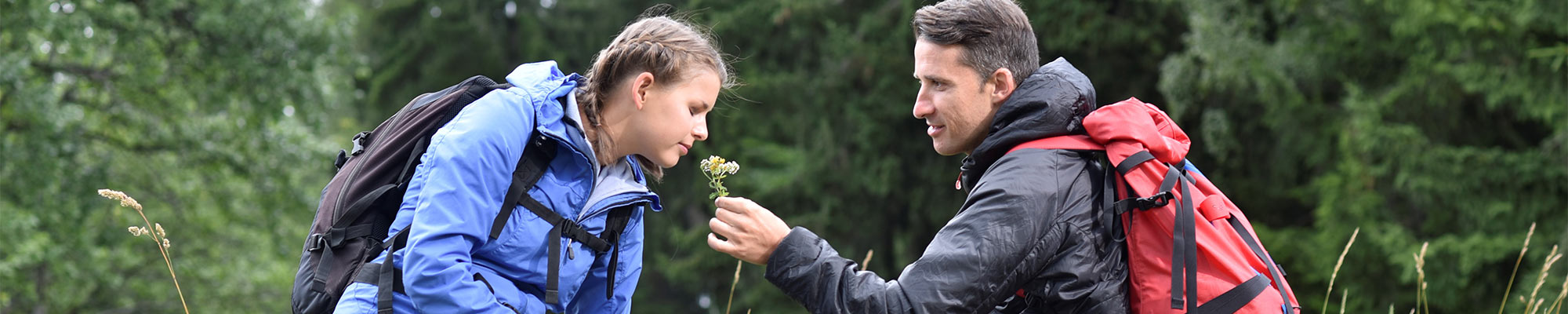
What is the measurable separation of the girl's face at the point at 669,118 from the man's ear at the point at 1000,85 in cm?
54

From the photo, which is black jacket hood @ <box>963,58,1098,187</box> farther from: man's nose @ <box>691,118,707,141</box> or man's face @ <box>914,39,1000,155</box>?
man's nose @ <box>691,118,707,141</box>

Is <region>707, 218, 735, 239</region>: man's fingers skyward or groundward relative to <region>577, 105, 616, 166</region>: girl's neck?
groundward

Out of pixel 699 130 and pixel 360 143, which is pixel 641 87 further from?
pixel 360 143

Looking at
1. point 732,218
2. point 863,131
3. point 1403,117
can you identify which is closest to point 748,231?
point 732,218

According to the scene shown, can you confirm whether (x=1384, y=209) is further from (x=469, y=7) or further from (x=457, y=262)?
(x=469, y=7)

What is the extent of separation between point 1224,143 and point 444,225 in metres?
10.2

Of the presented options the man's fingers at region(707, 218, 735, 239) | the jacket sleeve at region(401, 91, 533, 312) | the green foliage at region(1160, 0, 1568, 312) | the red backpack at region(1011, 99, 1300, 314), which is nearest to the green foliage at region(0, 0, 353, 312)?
the green foliage at region(1160, 0, 1568, 312)

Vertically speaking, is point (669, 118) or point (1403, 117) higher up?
point (669, 118)

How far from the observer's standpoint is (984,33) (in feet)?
7.92

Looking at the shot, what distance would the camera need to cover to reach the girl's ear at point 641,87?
2.38 m

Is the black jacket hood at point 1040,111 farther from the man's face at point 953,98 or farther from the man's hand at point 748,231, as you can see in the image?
the man's hand at point 748,231

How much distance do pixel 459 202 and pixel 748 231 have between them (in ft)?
1.68

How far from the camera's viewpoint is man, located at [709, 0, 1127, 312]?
2.13m

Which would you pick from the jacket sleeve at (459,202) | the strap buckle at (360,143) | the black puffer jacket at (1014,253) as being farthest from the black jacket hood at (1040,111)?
the strap buckle at (360,143)
